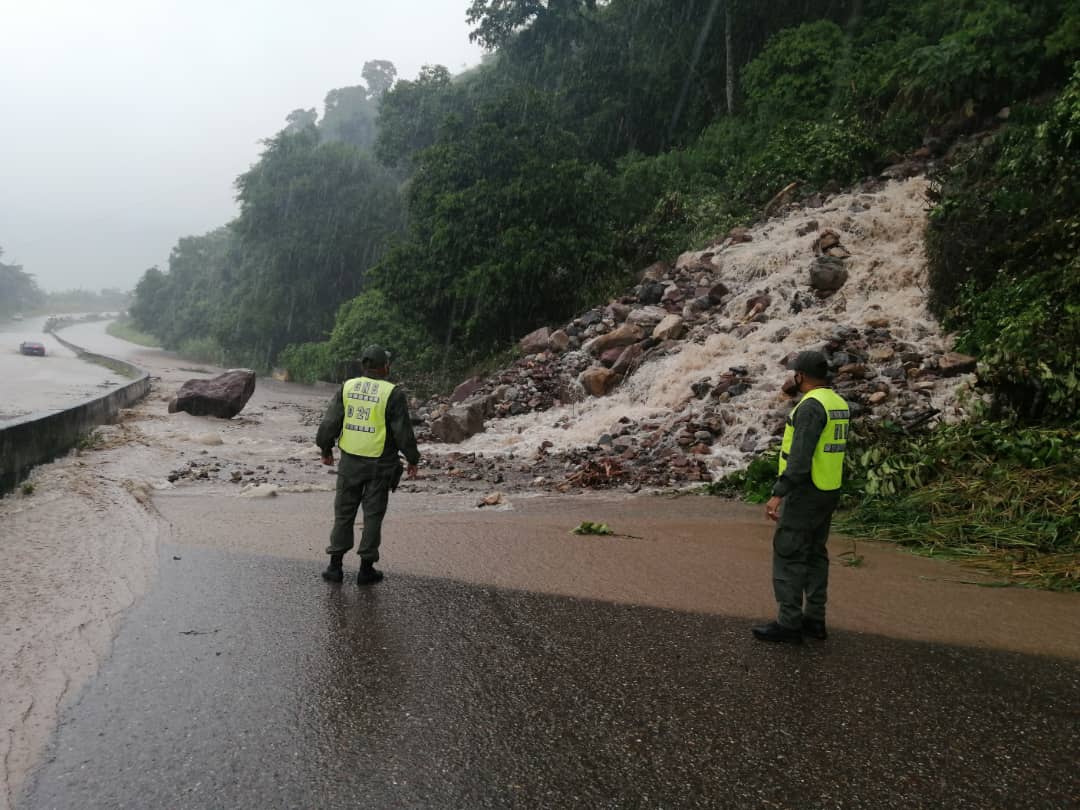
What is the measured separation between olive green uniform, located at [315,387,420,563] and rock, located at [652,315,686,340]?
10749mm

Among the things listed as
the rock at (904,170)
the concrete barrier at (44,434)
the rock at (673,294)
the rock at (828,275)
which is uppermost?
the rock at (904,170)

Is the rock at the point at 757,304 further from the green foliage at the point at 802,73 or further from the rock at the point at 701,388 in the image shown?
the green foliage at the point at 802,73

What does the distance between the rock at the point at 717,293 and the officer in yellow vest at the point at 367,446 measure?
12.2 metres

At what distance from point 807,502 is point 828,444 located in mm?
351

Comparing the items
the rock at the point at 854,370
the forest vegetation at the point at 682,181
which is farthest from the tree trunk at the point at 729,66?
the rock at the point at 854,370

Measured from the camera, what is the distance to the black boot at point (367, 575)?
17.4ft

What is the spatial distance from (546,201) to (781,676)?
65.8 feet

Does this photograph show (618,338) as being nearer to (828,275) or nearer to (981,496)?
(828,275)

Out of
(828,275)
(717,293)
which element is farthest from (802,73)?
(828,275)

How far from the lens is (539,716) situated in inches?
130

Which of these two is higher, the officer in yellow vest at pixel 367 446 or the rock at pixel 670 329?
the rock at pixel 670 329

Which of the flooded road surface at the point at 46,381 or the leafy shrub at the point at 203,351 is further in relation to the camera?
the leafy shrub at the point at 203,351

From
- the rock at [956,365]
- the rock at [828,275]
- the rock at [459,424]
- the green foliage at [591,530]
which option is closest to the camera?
the green foliage at [591,530]

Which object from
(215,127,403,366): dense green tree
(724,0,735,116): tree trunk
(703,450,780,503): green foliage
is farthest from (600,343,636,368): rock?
(215,127,403,366): dense green tree
